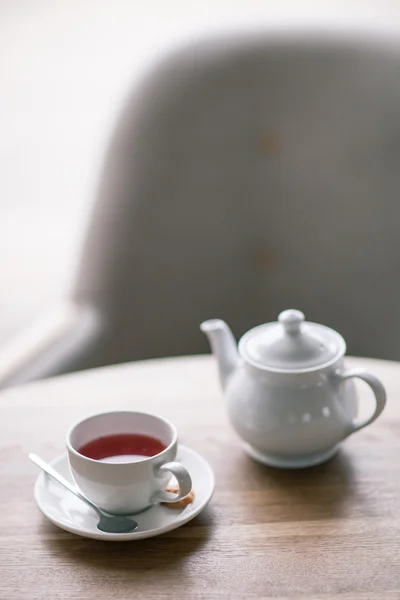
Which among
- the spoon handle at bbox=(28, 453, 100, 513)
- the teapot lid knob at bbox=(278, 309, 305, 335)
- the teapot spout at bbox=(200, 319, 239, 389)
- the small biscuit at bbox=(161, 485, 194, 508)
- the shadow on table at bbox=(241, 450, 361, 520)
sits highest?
the teapot lid knob at bbox=(278, 309, 305, 335)

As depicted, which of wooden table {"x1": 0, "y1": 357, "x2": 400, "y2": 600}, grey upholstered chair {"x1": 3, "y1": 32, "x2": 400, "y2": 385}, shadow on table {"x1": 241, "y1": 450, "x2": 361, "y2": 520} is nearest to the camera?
wooden table {"x1": 0, "y1": 357, "x2": 400, "y2": 600}

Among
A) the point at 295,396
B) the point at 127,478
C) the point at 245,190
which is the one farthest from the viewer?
the point at 245,190

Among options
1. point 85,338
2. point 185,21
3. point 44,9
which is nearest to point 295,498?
point 85,338

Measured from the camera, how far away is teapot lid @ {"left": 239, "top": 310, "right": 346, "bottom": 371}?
29.6 inches

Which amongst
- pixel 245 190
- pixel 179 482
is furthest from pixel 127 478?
pixel 245 190

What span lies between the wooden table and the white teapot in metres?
0.03

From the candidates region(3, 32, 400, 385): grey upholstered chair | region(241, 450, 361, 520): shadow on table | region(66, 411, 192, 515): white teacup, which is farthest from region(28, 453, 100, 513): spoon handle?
region(3, 32, 400, 385): grey upholstered chair

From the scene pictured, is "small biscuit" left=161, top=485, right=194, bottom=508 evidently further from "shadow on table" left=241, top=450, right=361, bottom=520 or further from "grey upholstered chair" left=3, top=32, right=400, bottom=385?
"grey upholstered chair" left=3, top=32, right=400, bottom=385

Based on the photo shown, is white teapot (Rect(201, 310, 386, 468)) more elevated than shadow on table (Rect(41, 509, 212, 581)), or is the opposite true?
white teapot (Rect(201, 310, 386, 468))

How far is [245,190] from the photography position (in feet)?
4.69

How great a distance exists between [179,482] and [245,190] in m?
0.86

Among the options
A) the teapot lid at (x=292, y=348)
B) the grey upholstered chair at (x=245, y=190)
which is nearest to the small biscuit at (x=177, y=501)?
the teapot lid at (x=292, y=348)

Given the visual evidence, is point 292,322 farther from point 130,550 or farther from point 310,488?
point 130,550

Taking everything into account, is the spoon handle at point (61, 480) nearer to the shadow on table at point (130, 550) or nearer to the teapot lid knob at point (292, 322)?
the shadow on table at point (130, 550)
